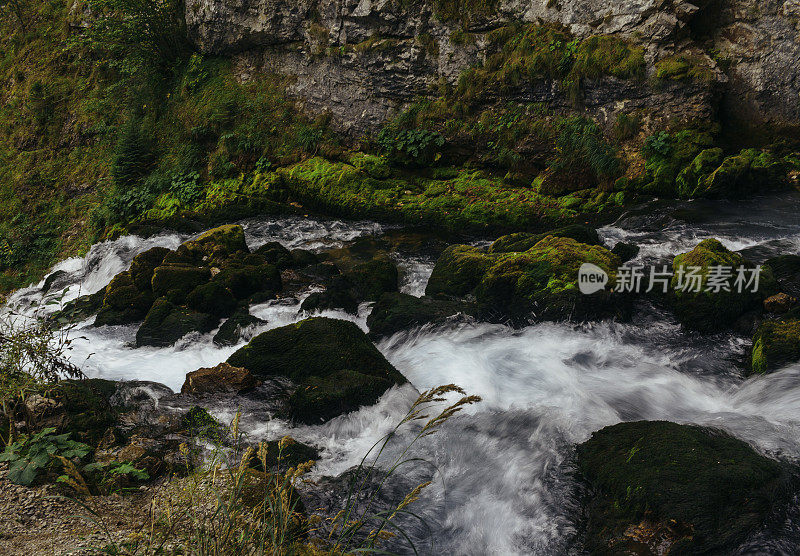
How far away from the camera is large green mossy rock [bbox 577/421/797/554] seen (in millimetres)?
3355

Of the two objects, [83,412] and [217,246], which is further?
[217,246]

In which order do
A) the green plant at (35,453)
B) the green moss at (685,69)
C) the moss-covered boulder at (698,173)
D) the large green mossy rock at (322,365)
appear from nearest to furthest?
the green plant at (35,453) → the large green mossy rock at (322,365) → the moss-covered boulder at (698,173) → the green moss at (685,69)

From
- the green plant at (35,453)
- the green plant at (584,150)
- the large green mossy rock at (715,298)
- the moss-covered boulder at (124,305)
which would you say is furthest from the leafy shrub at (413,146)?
the green plant at (35,453)

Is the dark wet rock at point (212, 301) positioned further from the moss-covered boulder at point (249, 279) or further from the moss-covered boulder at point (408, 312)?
the moss-covered boulder at point (408, 312)

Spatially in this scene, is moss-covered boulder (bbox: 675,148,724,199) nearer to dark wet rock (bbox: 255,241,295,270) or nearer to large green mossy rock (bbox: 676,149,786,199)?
large green mossy rock (bbox: 676,149,786,199)

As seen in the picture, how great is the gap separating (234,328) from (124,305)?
2.79 m

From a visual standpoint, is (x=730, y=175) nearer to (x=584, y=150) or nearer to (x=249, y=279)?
(x=584, y=150)

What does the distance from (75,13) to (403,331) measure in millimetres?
19583

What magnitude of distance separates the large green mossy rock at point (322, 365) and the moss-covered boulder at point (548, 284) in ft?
7.24

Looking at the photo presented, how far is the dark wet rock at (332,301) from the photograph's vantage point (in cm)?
796

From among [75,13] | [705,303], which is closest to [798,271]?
[705,303]

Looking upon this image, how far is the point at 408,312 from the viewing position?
23.2 ft

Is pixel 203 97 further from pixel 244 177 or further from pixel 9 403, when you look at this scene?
pixel 9 403

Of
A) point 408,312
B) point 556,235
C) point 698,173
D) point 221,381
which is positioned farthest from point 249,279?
point 698,173
